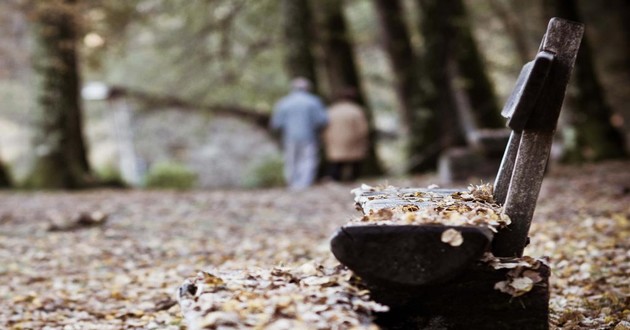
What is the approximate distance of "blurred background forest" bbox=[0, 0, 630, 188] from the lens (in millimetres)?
13852

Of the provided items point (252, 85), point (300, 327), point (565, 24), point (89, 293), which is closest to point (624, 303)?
point (565, 24)

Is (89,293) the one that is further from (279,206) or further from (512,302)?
(279,206)

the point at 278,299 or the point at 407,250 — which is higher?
the point at 407,250

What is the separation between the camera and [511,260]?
3.56 metres

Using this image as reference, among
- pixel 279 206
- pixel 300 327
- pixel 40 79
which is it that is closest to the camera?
pixel 300 327

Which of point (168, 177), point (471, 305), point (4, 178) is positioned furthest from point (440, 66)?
point (471, 305)

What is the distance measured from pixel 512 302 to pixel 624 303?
59.6 inches

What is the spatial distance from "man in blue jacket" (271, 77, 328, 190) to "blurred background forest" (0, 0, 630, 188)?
1.19 m

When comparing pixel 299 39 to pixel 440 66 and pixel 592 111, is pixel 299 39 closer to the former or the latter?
pixel 440 66

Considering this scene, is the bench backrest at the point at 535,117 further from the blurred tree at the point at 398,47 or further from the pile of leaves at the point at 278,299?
the blurred tree at the point at 398,47

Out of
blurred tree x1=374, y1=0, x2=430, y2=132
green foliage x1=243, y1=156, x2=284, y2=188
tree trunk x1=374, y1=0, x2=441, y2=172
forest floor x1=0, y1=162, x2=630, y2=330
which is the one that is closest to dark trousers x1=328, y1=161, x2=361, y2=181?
tree trunk x1=374, y1=0, x2=441, y2=172

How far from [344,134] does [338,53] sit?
2843 millimetres

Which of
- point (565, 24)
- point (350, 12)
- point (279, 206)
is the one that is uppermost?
point (350, 12)

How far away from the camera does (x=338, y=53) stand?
16.8m
